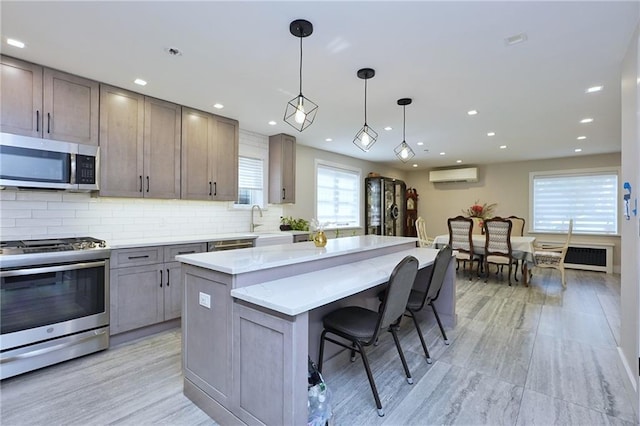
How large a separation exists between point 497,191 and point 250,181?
6353mm

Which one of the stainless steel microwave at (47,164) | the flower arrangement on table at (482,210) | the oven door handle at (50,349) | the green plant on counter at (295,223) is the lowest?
the oven door handle at (50,349)

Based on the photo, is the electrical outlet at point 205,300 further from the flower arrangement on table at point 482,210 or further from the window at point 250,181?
the flower arrangement on table at point 482,210

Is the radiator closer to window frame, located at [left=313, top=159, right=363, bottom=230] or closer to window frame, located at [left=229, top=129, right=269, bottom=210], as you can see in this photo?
window frame, located at [left=313, top=159, right=363, bottom=230]

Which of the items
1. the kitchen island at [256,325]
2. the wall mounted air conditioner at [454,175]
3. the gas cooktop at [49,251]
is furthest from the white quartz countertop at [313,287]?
the wall mounted air conditioner at [454,175]

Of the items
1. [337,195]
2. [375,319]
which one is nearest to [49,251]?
[375,319]

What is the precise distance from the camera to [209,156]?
13.2 feet

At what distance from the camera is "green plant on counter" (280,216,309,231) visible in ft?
17.3

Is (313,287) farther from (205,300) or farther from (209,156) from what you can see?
(209,156)

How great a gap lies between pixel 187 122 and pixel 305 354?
3299 mm

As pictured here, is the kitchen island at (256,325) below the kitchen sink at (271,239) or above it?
below

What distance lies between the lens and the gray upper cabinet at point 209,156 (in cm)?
378

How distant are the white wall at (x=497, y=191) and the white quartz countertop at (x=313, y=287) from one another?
256 inches

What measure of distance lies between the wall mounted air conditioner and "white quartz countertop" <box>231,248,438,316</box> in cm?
630

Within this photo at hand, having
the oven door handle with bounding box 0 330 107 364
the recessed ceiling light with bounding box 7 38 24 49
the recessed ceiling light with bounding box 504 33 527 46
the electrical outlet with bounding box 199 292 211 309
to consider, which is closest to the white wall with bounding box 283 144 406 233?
the oven door handle with bounding box 0 330 107 364
